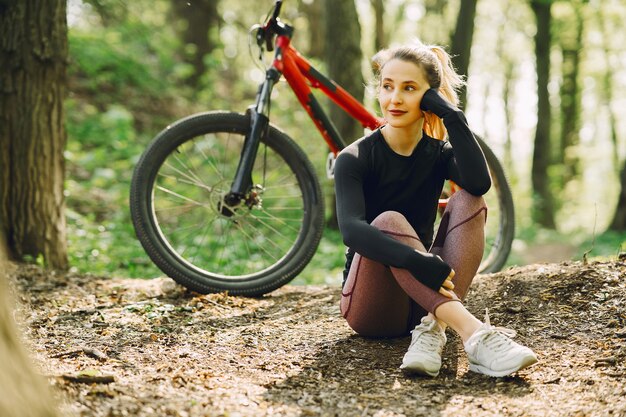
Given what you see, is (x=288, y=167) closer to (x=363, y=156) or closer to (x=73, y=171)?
(x=363, y=156)

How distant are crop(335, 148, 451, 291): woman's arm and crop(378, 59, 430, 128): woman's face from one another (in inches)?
9.6

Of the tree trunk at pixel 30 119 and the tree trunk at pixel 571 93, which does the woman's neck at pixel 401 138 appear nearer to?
the tree trunk at pixel 30 119

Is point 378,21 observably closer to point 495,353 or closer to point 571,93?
point 571,93

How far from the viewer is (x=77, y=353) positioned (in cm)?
215

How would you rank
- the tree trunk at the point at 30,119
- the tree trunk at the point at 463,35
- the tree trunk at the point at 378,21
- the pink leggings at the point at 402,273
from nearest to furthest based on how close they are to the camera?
the pink leggings at the point at 402,273, the tree trunk at the point at 30,119, the tree trunk at the point at 463,35, the tree trunk at the point at 378,21

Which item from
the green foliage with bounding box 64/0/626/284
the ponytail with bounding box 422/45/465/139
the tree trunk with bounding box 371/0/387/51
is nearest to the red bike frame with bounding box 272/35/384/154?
the ponytail with bounding box 422/45/465/139

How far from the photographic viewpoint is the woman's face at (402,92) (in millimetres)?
2379

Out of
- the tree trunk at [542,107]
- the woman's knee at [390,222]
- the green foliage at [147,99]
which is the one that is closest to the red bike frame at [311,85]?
the woman's knee at [390,222]

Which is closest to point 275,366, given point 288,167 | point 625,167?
point 288,167

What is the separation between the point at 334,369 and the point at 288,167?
4.68 feet

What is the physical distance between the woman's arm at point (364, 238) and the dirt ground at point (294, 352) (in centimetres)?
39

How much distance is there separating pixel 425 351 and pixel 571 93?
635 inches

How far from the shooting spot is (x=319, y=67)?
25.1 feet

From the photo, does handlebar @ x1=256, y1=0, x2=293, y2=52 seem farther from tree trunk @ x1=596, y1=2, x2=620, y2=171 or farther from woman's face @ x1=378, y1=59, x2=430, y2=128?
tree trunk @ x1=596, y1=2, x2=620, y2=171
